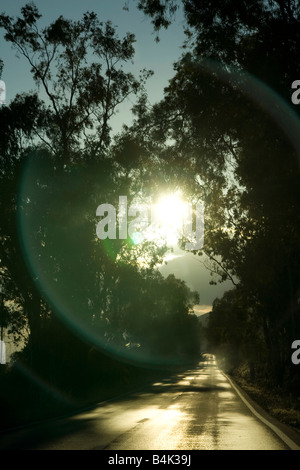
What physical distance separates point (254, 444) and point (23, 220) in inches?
746

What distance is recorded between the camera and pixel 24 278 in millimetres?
29891

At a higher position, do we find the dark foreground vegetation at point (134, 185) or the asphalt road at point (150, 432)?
the dark foreground vegetation at point (134, 185)

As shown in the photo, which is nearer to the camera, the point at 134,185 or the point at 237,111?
the point at 237,111

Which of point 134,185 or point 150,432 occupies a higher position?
point 134,185

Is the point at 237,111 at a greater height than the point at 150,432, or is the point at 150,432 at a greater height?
the point at 237,111

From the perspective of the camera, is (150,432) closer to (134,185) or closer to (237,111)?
(237,111)

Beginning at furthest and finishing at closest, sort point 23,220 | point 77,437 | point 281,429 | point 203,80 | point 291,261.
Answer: point 291,261 < point 23,220 < point 203,80 < point 281,429 < point 77,437

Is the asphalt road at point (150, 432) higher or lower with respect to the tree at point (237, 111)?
lower

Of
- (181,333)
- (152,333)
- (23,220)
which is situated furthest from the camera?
(181,333)

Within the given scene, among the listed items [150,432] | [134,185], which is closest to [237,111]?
[150,432]

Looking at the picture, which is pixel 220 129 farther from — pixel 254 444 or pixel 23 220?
pixel 23 220

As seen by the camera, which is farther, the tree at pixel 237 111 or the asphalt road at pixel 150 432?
the tree at pixel 237 111

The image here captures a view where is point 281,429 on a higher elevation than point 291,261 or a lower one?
lower
